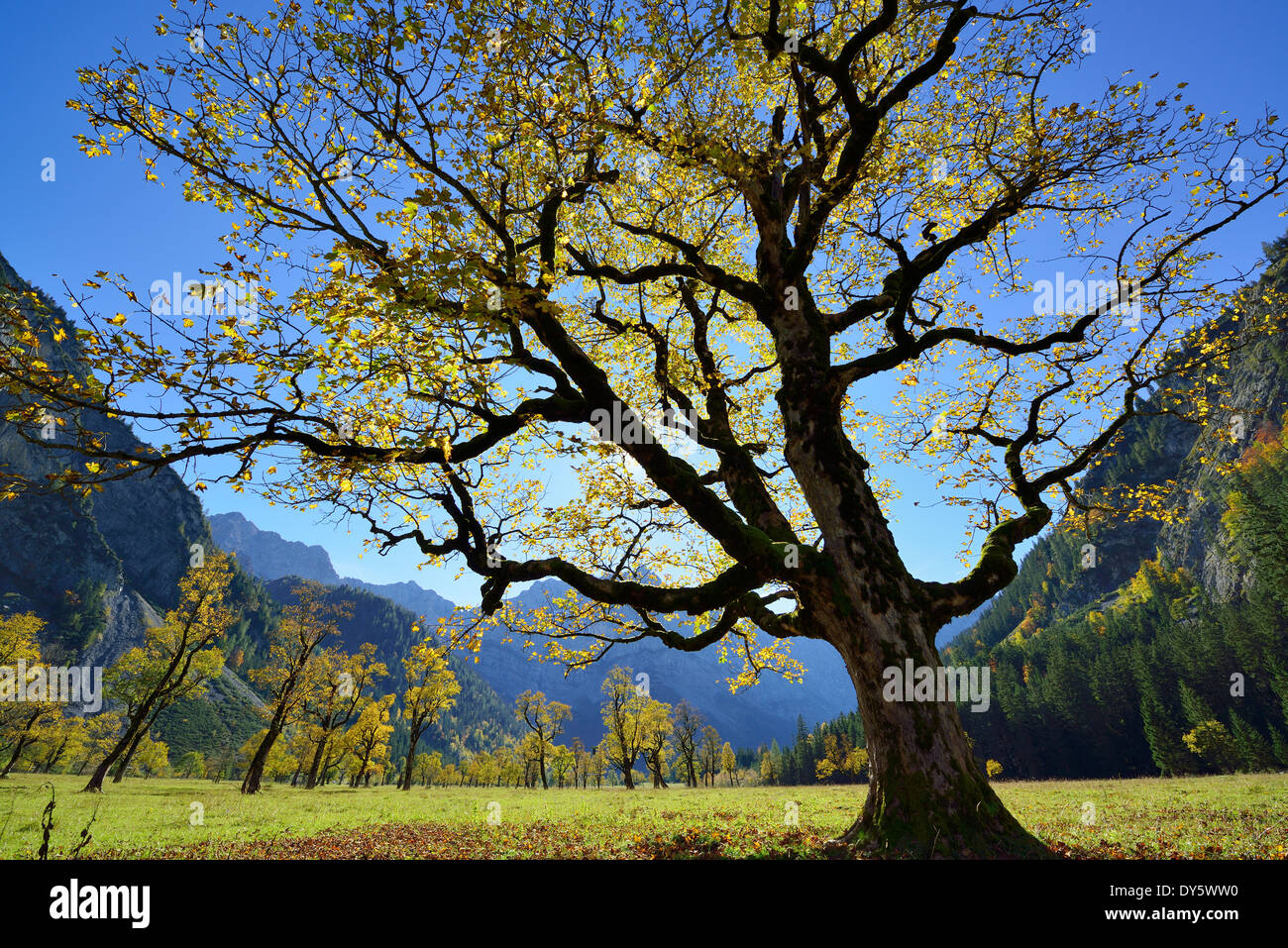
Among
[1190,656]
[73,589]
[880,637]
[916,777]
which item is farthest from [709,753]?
[73,589]

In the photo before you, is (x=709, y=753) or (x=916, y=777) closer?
(x=916, y=777)

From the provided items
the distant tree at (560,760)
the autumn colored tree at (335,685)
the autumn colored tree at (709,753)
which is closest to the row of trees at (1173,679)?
the autumn colored tree at (709,753)

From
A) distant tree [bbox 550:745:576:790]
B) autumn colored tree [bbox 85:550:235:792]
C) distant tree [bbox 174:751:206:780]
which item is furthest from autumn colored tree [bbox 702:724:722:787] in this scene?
distant tree [bbox 174:751:206:780]

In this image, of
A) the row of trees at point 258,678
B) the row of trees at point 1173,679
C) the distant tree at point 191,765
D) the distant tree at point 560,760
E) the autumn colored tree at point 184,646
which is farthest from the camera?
the distant tree at point 191,765

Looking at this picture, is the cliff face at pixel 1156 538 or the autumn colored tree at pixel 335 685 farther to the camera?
the cliff face at pixel 1156 538

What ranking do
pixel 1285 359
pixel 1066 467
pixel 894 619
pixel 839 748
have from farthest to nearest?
1. pixel 839 748
2. pixel 1285 359
3. pixel 1066 467
4. pixel 894 619

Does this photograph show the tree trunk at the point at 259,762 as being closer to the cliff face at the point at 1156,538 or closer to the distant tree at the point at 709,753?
the distant tree at the point at 709,753

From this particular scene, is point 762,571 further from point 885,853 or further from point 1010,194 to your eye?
point 1010,194

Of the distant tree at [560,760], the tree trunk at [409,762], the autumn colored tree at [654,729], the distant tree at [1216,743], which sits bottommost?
the distant tree at [560,760]

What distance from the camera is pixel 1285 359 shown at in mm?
91375

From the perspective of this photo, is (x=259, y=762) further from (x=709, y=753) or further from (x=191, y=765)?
(x=191, y=765)

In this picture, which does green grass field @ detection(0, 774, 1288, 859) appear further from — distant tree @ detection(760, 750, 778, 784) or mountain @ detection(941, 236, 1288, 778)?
distant tree @ detection(760, 750, 778, 784)

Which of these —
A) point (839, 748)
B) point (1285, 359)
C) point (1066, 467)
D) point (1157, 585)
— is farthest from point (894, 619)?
point (1157, 585)

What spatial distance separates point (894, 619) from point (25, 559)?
751 feet
